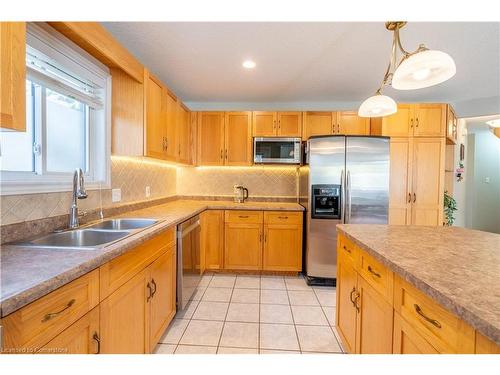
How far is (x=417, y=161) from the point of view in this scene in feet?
9.62

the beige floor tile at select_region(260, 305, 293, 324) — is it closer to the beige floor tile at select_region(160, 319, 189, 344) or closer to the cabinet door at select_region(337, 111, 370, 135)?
the beige floor tile at select_region(160, 319, 189, 344)

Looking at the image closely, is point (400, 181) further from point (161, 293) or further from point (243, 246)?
point (161, 293)

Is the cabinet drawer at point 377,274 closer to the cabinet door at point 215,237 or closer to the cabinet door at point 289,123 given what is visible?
the cabinet door at point 215,237

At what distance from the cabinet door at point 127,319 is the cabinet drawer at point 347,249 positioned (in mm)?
1307

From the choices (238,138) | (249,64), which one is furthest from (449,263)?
(238,138)

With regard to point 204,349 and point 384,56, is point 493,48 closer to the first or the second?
point 384,56

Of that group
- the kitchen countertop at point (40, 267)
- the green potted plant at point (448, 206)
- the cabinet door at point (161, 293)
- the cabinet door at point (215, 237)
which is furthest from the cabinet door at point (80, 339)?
the green potted plant at point (448, 206)

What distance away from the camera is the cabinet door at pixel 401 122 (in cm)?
291

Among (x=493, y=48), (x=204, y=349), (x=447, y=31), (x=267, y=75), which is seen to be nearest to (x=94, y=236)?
(x=204, y=349)

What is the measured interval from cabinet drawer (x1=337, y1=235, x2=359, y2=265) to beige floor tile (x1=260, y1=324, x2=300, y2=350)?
0.77 metres

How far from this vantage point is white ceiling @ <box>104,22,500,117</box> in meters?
1.85

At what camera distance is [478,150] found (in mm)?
5371

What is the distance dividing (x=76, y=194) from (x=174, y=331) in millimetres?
1288

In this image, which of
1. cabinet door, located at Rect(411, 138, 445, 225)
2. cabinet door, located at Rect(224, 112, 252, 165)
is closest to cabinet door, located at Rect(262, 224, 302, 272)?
cabinet door, located at Rect(224, 112, 252, 165)
